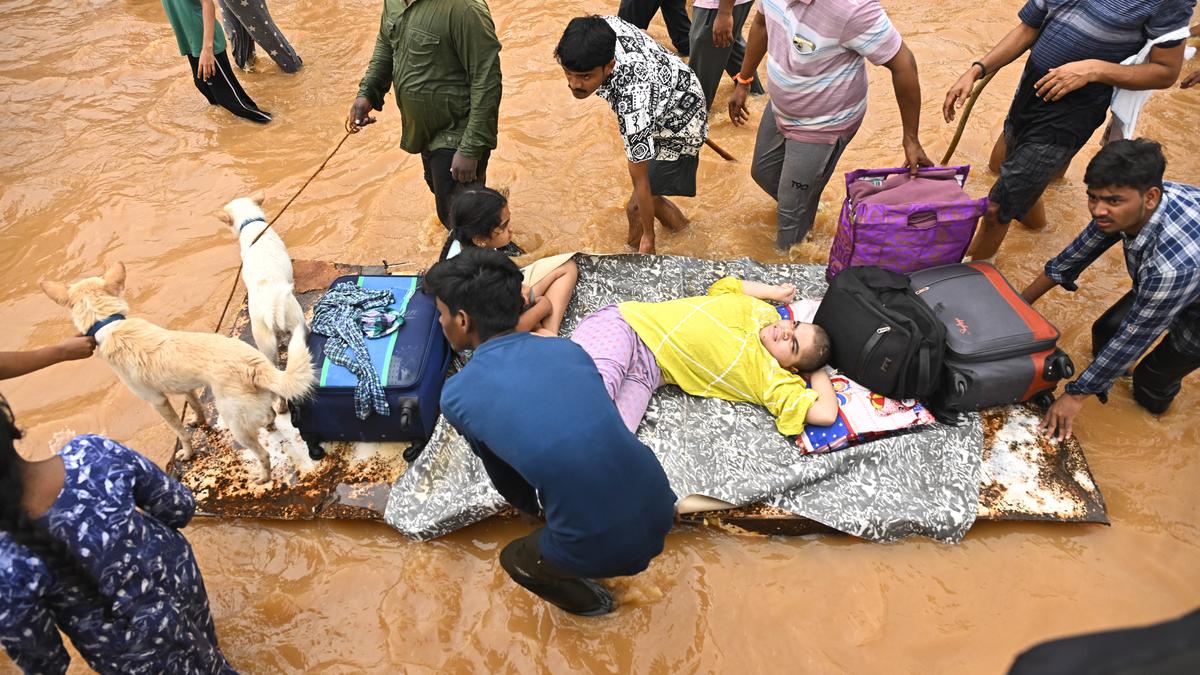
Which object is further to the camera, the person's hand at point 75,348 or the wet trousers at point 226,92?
the wet trousers at point 226,92

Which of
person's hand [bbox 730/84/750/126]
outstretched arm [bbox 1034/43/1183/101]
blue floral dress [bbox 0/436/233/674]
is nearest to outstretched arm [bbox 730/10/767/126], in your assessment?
person's hand [bbox 730/84/750/126]

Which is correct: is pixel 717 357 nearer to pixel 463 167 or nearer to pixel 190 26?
pixel 463 167

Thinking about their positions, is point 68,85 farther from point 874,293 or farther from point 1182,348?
point 1182,348

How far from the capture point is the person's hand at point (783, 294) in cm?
361

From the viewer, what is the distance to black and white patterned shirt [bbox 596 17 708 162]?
11.4 feet

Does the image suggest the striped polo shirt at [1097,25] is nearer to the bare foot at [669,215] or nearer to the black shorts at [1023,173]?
the black shorts at [1023,173]

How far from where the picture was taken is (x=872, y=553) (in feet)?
9.52

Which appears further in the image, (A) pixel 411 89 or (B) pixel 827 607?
(A) pixel 411 89

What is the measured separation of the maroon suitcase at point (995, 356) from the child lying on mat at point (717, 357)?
21.7 inches

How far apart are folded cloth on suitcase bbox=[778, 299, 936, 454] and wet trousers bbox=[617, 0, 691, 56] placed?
4116mm

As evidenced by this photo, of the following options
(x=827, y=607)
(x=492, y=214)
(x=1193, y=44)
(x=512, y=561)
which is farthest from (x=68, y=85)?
(x=1193, y=44)

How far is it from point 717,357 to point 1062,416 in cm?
165

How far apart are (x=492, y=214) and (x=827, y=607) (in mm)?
2383

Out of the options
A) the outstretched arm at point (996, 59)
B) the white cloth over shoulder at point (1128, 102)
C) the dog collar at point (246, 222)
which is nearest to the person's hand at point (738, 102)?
the outstretched arm at point (996, 59)
